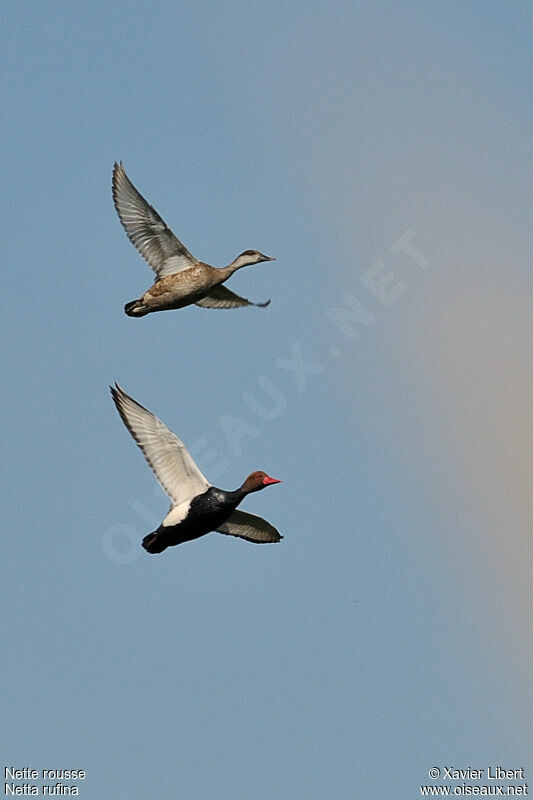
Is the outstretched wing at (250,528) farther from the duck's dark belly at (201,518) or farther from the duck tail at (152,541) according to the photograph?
the duck tail at (152,541)

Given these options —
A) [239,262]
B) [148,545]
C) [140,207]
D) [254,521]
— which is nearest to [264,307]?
[239,262]

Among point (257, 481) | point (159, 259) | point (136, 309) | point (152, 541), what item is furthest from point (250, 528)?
point (159, 259)

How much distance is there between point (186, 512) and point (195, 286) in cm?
442

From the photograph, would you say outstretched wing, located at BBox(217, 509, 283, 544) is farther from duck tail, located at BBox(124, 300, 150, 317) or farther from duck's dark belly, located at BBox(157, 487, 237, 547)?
duck tail, located at BBox(124, 300, 150, 317)

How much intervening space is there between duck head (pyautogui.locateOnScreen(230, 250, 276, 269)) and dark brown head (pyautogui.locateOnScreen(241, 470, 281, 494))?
4.67 m

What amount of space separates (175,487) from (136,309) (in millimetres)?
3735

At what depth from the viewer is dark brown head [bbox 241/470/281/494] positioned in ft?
64.5

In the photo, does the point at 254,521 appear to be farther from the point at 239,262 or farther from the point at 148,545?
the point at 239,262

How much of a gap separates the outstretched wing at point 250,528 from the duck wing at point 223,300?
4896mm

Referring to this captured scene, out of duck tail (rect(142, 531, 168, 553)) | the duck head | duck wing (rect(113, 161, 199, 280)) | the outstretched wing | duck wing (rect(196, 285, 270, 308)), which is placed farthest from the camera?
duck wing (rect(196, 285, 270, 308))

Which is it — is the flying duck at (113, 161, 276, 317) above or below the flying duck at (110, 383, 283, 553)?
above

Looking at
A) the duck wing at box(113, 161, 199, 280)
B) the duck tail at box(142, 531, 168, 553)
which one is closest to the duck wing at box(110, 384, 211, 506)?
the duck tail at box(142, 531, 168, 553)

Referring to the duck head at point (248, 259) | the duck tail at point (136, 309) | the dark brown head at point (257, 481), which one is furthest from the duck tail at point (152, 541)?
the duck head at point (248, 259)

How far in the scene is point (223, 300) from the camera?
24797 mm
